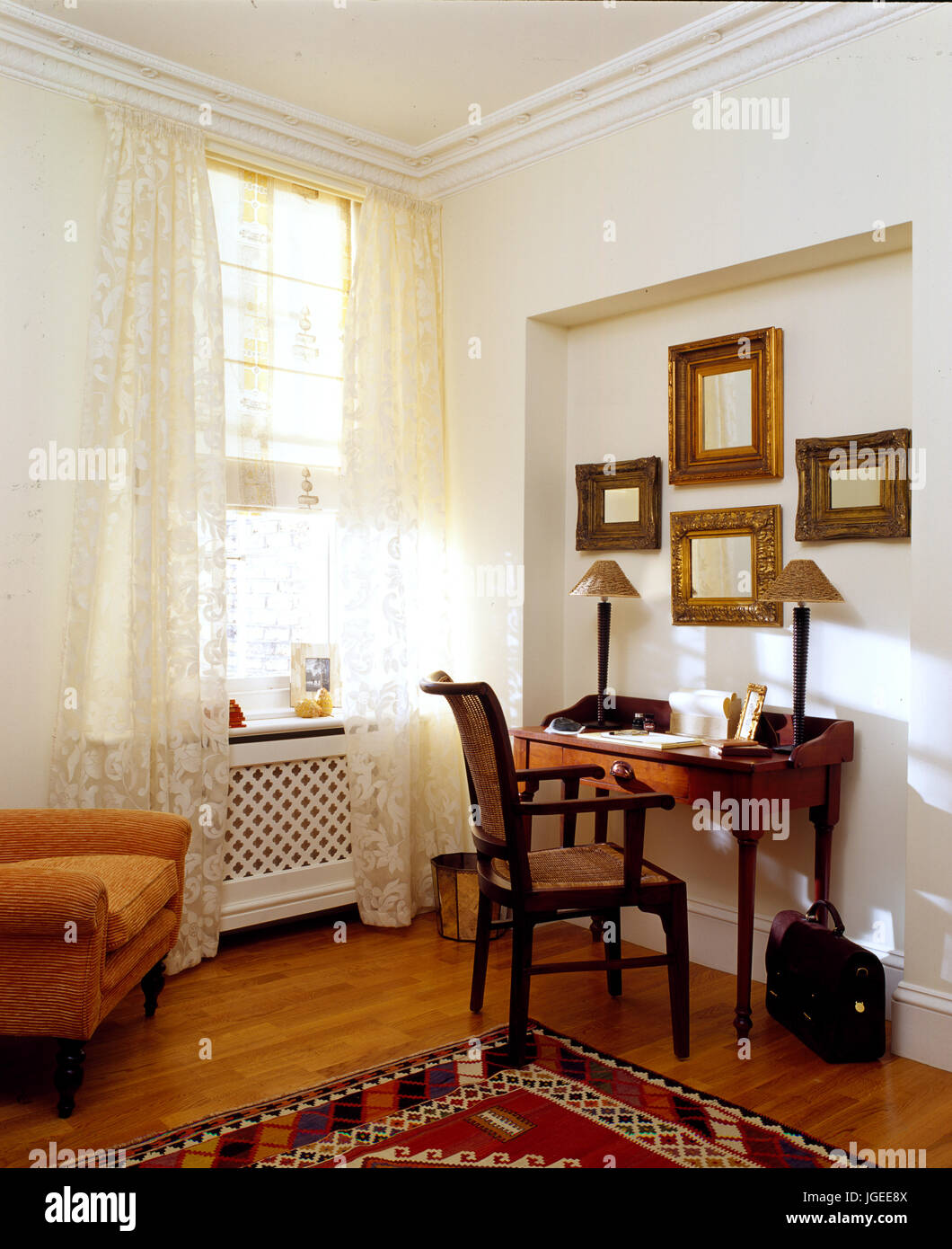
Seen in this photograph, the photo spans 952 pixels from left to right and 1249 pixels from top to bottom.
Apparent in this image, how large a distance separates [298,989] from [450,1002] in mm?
527

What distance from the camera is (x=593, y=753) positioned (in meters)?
3.57

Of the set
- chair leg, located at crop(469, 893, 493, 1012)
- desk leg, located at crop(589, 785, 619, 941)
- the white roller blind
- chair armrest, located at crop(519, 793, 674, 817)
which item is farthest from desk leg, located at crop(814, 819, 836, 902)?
the white roller blind

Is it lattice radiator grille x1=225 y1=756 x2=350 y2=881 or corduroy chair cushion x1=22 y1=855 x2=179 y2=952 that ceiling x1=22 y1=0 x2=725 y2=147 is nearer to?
lattice radiator grille x1=225 y1=756 x2=350 y2=881

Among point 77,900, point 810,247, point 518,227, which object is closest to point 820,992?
point 77,900

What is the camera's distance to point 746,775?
119 inches

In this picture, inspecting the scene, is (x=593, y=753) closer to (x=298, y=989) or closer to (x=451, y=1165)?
(x=298, y=989)

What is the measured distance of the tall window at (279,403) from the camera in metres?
4.05

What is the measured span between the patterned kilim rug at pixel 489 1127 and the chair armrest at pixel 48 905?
538 mm

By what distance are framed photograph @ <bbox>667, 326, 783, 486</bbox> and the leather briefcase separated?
5.07ft

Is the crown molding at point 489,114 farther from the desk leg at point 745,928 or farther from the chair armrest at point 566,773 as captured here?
the desk leg at point 745,928

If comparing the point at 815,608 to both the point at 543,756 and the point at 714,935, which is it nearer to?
the point at 543,756

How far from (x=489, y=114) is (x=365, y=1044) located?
335 cm

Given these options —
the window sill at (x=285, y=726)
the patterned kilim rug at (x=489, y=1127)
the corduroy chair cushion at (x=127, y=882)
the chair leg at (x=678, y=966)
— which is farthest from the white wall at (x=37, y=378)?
the chair leg at (x=678, y=966)

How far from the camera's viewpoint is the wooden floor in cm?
258
